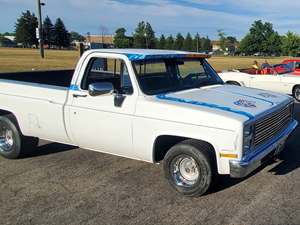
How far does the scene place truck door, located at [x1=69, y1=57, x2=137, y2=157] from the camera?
519cm

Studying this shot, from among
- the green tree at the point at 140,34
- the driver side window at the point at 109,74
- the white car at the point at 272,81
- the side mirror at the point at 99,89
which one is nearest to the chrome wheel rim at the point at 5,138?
the driver side window at the point at 109,74

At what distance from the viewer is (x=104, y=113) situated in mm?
5332

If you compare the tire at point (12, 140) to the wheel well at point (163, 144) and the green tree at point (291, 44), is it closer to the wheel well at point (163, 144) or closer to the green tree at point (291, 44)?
the wheel well at point (163, 144)

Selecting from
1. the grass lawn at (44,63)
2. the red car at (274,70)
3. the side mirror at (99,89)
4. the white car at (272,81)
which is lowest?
the grass lawn at (44,63)

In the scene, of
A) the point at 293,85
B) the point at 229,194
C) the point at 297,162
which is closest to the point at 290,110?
the point at 297,162

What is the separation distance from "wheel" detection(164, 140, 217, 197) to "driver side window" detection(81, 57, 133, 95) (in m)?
1.03

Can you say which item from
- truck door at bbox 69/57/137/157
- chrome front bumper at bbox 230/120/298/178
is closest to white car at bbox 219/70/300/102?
chrome front bumper at bbox 230/120/298/178

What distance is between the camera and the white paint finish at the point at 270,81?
1353cm

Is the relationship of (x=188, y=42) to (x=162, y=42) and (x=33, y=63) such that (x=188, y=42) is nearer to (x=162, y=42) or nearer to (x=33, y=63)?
(x=162, y=42)

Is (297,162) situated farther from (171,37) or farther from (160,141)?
(171,37)

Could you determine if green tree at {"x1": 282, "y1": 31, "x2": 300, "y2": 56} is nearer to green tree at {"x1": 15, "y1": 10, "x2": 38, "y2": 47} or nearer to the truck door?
green tree at {"x1": 15, "y1": 10, "x2": 38, "y2": 47}

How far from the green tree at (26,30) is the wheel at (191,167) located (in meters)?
113

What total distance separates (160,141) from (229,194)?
1.06 metres

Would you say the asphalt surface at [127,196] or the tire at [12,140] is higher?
the tire at [12,140]
